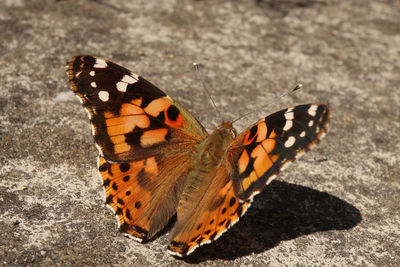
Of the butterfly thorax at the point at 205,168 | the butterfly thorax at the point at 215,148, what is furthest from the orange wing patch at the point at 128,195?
the butterfly thorax at the point at 215,148

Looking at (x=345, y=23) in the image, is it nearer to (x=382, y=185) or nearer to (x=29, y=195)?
(x=382, y=185)

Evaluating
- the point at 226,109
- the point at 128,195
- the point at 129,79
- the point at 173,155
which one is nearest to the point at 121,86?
the point at 129,79

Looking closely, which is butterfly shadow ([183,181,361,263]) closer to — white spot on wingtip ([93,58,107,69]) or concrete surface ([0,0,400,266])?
concrete surface ([0,0,400,266])

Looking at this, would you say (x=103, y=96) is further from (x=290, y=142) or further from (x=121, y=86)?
(x=290, y=142)

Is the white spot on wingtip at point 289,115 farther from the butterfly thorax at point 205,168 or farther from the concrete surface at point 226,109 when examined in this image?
the concrete surface at point 226,109

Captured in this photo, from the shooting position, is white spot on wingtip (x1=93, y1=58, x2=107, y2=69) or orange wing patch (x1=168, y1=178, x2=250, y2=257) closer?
orange wing patch (x1=168, y1=178, x2=250, y2=257)

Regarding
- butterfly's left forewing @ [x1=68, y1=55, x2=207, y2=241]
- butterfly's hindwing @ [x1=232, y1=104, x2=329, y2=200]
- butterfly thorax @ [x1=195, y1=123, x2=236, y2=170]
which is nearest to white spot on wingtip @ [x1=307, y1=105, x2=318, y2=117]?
butterfly's hindwing @ [x1=232, y1=104, x2=329, y2=200]

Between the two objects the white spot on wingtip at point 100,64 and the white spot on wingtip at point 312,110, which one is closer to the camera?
the white spot on wingtip at point 312,110
